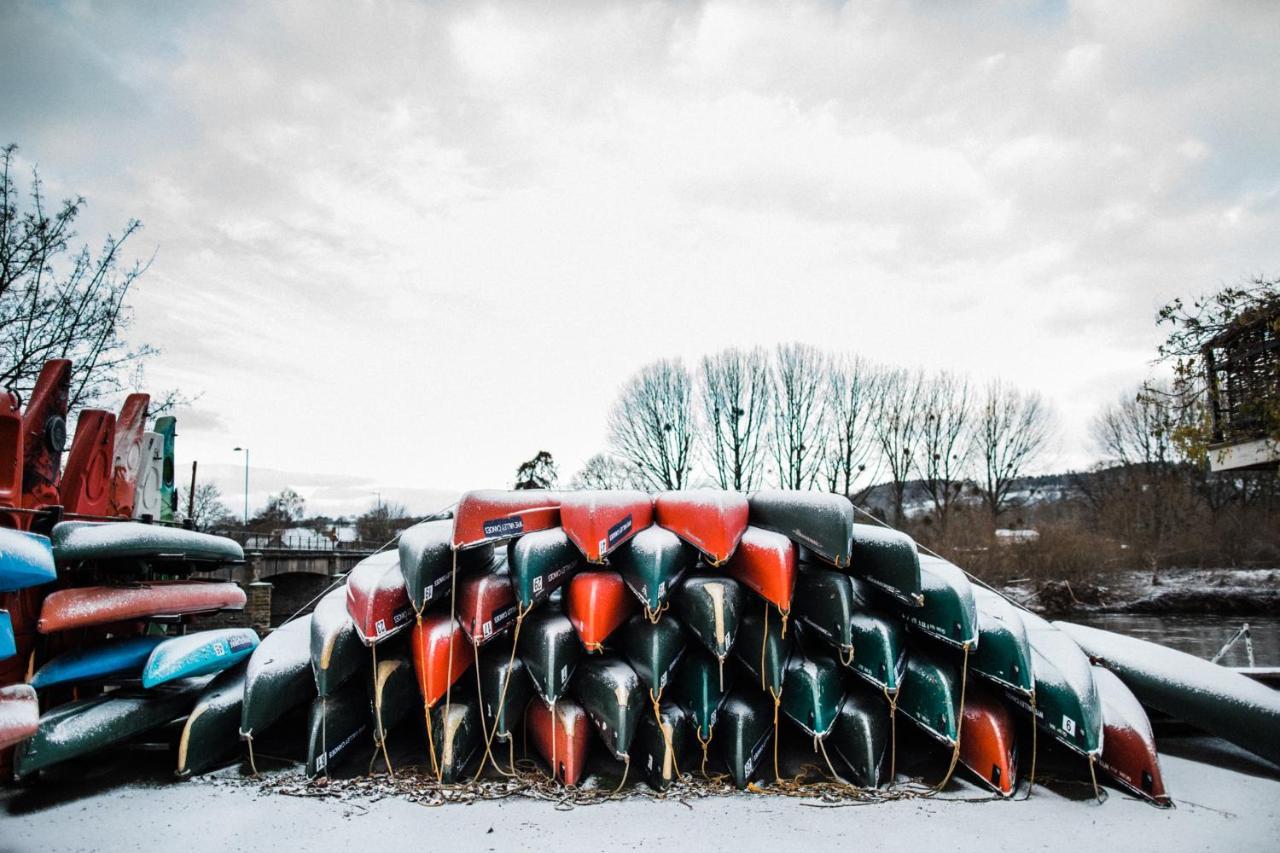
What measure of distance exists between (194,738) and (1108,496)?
38768 millimetres

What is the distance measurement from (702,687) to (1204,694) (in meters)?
2.80

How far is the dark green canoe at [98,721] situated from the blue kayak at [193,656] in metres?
0.12

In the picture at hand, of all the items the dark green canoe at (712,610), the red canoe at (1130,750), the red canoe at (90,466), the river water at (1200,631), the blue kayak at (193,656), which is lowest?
the river water at (1200,631)

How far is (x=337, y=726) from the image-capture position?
3.67m

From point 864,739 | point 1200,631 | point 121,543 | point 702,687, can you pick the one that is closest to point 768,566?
point 702,687

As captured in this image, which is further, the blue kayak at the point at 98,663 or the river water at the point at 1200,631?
the river water at the point at 1200,631

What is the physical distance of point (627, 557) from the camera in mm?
3975

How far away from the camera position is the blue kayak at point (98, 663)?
3799mm

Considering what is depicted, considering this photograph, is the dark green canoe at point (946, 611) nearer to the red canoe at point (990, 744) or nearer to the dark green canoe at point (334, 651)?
the red canoe at point (990, 744)

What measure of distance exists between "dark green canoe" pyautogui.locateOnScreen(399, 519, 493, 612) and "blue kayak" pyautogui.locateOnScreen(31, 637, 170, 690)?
1.74 meters

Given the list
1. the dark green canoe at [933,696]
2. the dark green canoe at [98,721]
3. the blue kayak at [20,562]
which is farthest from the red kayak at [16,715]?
the dark green canoe at [933,696]

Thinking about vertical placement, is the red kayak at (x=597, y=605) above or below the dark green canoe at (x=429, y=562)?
below

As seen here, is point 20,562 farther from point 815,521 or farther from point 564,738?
point 815,521

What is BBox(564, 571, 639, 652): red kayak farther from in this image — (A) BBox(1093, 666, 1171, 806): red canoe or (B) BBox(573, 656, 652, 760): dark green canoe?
(A) BBox(1093, 666, 1171, 806): red canoe
